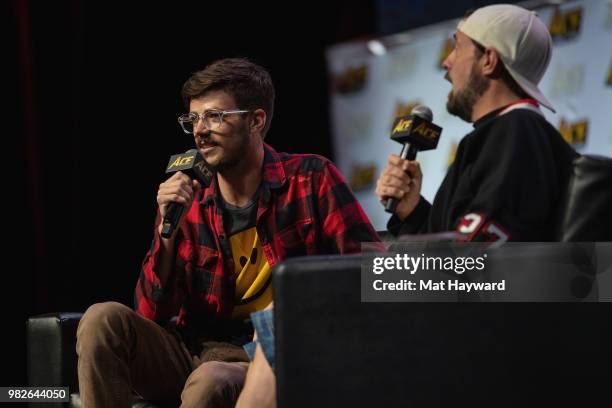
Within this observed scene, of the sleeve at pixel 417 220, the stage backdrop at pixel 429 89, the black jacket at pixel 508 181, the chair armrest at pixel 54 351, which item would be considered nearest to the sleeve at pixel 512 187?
the black jacket at pixel 508 181

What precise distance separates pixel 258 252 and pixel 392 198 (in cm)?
57

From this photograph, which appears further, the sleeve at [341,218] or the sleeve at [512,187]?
the sleeve at [341,218]

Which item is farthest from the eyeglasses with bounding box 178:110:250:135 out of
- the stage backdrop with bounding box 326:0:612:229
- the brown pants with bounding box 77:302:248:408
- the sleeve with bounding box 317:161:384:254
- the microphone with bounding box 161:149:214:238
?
the stage backdrop with bounding box 326:0:612:229

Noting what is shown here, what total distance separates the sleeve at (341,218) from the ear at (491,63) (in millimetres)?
564

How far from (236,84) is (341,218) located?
0.50 metres

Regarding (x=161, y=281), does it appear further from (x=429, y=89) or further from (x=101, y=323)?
(x=429, y=89)

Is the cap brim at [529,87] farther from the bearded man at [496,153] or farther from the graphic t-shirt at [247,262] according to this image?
the graphic t-shirt at [247,262]

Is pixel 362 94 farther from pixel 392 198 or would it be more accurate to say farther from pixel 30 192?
pixel 392 198

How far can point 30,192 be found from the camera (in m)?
3.75

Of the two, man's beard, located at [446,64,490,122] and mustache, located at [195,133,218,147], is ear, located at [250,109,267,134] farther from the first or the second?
man's beard, located at [446,64,490,122]

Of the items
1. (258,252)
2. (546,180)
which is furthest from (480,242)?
(258,252)

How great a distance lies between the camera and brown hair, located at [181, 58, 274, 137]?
229 cm

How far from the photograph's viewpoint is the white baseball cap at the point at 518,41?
177 centimetres

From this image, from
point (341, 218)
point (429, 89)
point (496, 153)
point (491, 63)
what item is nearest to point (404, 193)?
point (496, 153)
